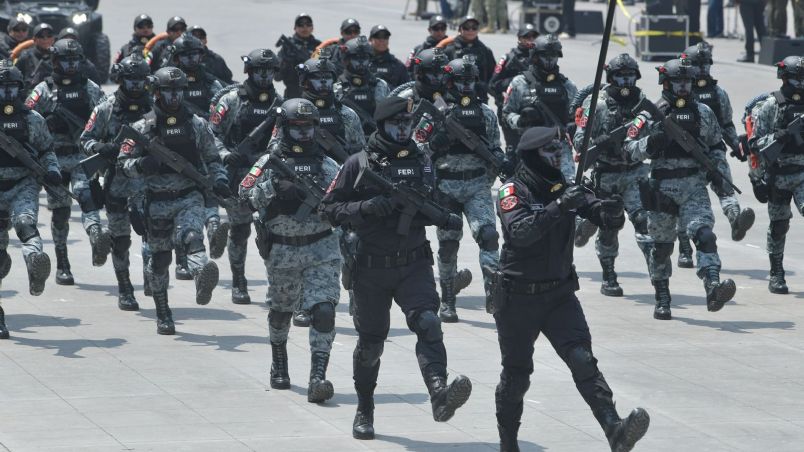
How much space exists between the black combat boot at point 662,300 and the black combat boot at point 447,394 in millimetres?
5261

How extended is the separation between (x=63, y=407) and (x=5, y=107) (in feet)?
11.7

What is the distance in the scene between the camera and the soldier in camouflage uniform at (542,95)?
16906mm

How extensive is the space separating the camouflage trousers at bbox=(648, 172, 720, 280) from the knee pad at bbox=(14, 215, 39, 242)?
17.4ft

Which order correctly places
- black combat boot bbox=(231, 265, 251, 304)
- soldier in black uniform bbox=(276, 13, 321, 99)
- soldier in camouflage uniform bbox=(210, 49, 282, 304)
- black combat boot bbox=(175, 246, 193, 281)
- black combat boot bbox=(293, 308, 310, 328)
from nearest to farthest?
black combat boot bbox=(293, 308, 310, 328) → soldier in camouflage uniform bbox=(210, 49, 282, 304) → black combat boot bbox=(231, 265, 251, 304) → black combat boot bbox=(175, 246, 193, 281) → soldier in black uniform bbox=(276, 13, 321, 99)

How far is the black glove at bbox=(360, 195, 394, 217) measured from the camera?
10.1m

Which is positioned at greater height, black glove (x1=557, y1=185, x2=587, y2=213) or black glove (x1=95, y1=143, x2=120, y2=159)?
black glove (x1=557, y1=185, x2=587, y2=213)

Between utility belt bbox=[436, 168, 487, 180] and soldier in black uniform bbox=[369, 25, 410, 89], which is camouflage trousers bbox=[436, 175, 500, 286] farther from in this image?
soldier in black uniform bbox=[369, 25, 410, 89]

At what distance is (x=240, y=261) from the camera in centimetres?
1532

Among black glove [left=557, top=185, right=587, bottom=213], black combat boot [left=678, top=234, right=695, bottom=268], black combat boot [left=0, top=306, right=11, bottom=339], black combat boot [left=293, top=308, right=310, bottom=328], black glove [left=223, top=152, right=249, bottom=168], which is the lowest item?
black combat boot [left=678, top=234, right=695, bottom=268]

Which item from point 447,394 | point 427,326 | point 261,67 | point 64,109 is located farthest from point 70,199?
point 447,394

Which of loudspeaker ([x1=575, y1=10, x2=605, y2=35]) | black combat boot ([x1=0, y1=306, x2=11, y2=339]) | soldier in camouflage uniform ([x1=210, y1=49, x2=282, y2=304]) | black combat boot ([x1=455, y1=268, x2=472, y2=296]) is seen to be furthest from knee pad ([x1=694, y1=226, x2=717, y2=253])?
loudspeaker ([x1=575, y1=10, x2=605, y2=35])

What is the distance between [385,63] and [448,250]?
6046mm

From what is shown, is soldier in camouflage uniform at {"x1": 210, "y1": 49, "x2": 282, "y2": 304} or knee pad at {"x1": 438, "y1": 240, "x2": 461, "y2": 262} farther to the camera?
soldier in camouflage uniform at {"x1": 210, "y1": 49, "x2": 282, "y2": 304}

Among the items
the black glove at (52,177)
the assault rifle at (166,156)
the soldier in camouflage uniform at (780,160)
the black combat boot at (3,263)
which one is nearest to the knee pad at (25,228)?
the black combat boot at (3,263)
